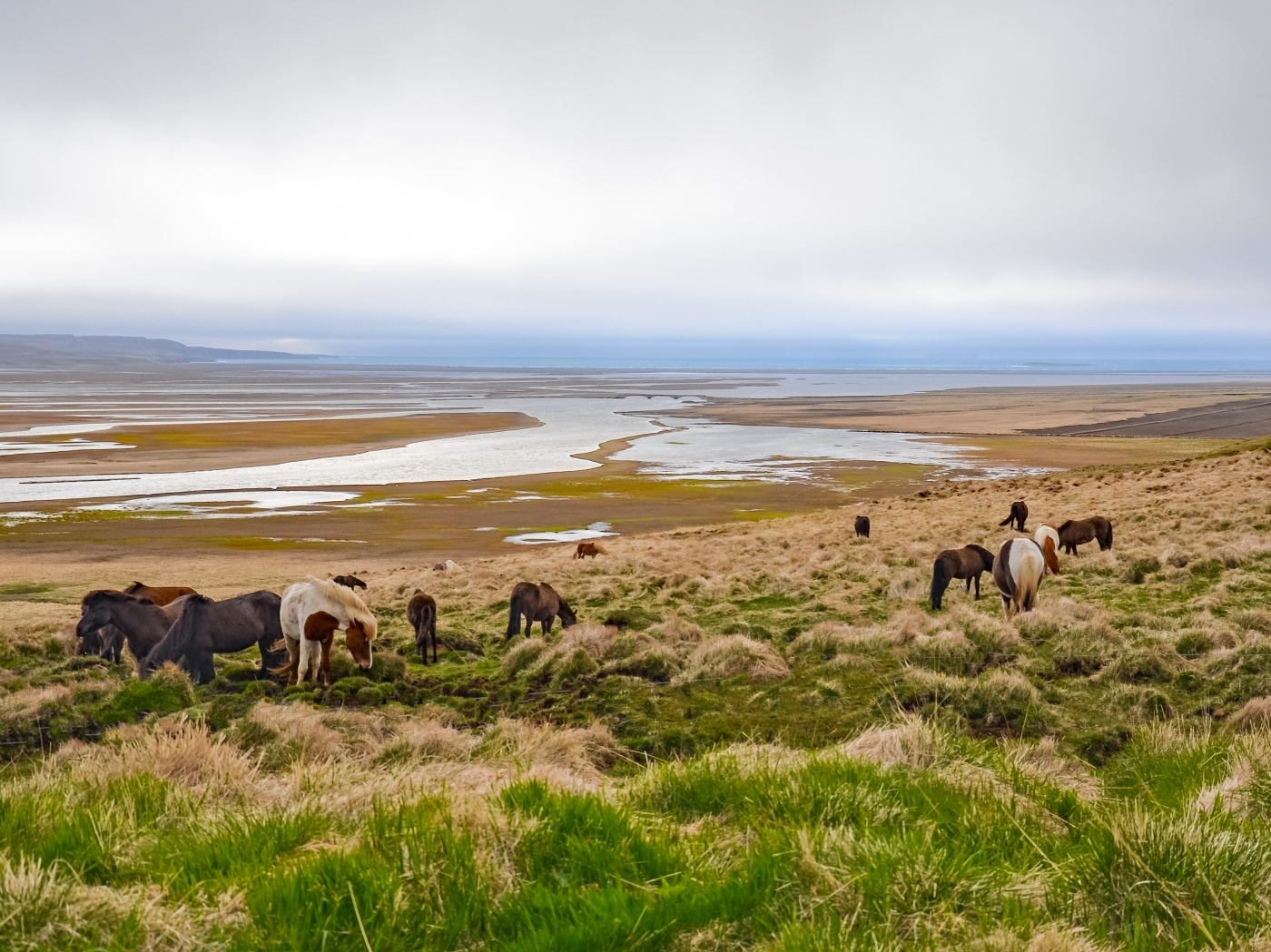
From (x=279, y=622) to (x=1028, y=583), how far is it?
34.5 feet

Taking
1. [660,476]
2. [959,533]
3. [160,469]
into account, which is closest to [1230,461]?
[959,533]

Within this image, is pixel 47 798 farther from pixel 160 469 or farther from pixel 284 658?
pixel 160 469

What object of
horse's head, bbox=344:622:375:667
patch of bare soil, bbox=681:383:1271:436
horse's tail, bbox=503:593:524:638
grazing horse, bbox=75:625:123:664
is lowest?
grazing horse, bbox=75:625:123:664

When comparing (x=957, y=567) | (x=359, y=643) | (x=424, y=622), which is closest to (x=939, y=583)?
(x=957, y=567)

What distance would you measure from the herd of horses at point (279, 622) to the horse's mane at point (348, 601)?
0.04 feet

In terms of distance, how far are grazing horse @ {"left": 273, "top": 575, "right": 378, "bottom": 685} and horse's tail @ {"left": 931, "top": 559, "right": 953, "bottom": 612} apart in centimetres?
855

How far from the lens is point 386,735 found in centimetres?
820

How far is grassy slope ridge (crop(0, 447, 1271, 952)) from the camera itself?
283 centimetres

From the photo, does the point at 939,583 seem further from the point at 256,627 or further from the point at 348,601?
the point at 256,627

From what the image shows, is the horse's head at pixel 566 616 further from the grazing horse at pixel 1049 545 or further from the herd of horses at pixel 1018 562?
the grazing horse at pixel 1049 545

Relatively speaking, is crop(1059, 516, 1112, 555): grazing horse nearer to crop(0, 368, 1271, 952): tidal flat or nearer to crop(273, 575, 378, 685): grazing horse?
crop(0, 368, 1271, 952): tidal flat

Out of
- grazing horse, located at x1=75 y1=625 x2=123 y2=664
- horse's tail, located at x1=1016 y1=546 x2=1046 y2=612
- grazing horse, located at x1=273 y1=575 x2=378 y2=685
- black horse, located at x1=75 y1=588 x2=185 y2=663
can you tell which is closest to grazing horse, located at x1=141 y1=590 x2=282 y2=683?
black horse, located at x1=75 y1=588 x2=185 y2=663

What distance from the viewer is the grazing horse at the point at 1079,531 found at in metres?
18.6

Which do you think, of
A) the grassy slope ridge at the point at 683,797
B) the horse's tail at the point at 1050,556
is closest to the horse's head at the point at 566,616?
the grassy slope ridge at the point at 683,797
